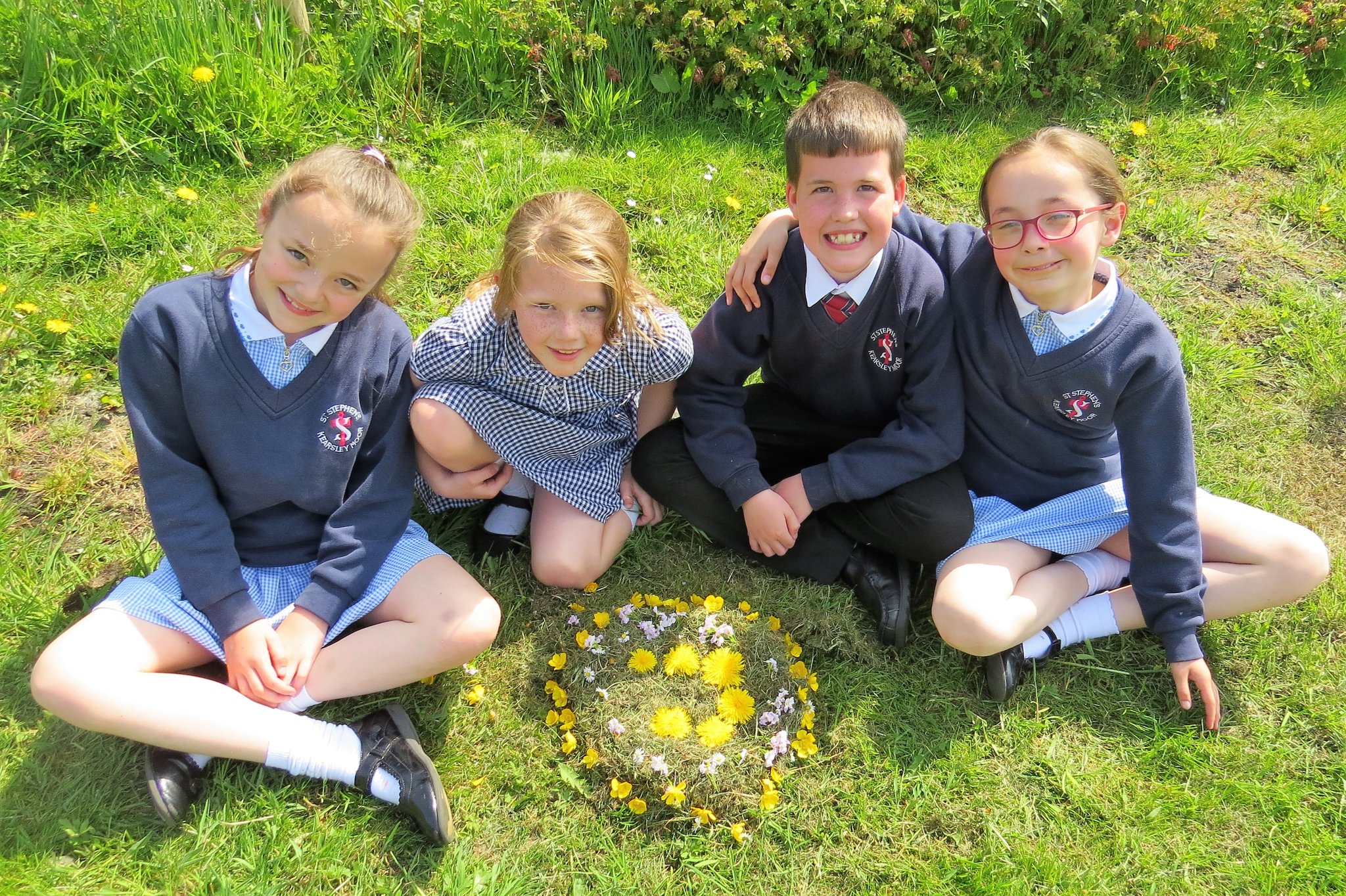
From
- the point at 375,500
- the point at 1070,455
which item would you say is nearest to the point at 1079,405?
the point at 1070,455

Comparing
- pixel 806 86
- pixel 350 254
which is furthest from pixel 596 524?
pixel 806 86

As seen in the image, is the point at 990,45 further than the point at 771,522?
Yes

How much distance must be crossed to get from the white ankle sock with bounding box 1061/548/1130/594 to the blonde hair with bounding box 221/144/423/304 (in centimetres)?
183

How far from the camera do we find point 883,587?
256 cm

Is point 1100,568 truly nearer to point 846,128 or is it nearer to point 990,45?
point 846,128

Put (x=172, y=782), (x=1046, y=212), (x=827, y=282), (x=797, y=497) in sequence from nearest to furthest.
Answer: (x=172, y=782)
(x=1046, y=212)
(x=827, y=282)
(x=797, y=497)

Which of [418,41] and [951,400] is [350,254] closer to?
[951,400]

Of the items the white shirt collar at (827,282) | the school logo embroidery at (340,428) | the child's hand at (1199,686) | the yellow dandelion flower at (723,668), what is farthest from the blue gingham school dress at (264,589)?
the child's hand at (1199,686)

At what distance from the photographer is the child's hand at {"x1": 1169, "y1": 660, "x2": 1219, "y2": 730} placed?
7.72 ft

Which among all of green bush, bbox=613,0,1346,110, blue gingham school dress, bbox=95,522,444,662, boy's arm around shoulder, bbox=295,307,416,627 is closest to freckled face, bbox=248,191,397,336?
boy's arm around shoulder, bbox=295,307,416,627

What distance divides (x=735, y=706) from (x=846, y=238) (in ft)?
3.69

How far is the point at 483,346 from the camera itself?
236 centimetres

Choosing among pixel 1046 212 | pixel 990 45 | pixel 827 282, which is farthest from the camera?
pixel 990 45

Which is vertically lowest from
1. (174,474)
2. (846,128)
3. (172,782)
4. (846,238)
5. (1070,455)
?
(172,782)
